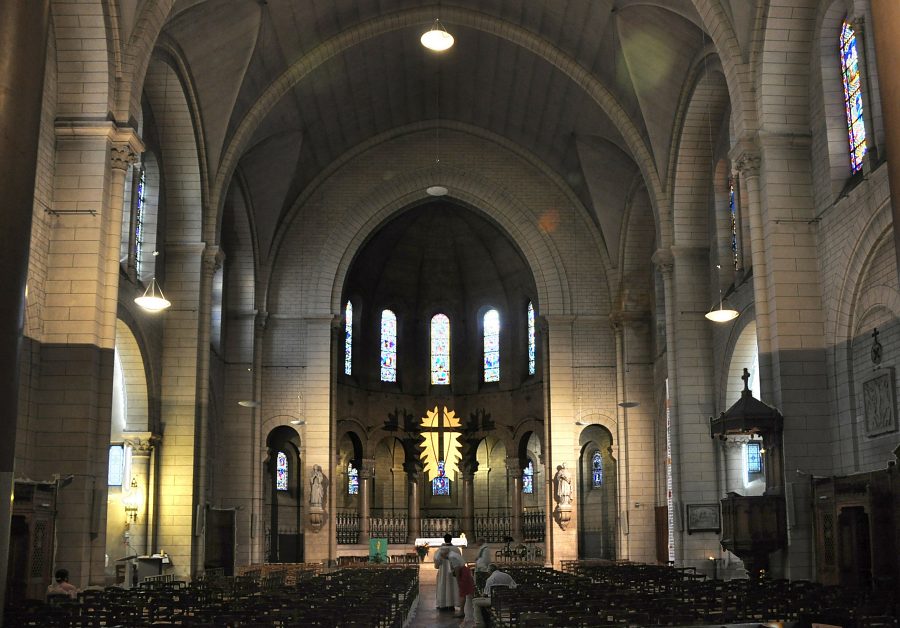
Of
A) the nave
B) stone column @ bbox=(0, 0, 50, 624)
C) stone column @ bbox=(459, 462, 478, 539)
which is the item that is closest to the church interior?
stone column @ bbox=(0, 0, 50, 624)

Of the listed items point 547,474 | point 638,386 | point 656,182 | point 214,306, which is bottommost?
point 547,474

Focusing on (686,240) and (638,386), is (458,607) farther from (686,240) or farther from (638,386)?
(638,386)

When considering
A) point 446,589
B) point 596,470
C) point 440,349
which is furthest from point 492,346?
point 446,589

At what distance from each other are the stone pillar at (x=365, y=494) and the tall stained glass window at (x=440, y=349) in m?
5.24

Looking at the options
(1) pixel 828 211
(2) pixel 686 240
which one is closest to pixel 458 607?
(1) pixel 828 211

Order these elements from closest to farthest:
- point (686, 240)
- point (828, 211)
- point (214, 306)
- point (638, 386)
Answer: point (828, 211) → point (686, 240) → point (214, 306) → point (638, 386)

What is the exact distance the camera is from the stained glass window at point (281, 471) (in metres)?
38.1

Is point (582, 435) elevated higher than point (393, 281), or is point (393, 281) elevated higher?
point (393, 281)

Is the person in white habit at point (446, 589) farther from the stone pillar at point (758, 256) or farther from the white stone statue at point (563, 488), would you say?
the white stone statue at point (563, 488)

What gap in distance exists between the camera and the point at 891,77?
27.0 feet

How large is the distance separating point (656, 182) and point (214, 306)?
13835 millimetres

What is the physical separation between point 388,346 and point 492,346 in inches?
173

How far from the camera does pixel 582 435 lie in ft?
127

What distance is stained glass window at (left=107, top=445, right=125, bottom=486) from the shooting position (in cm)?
2591
